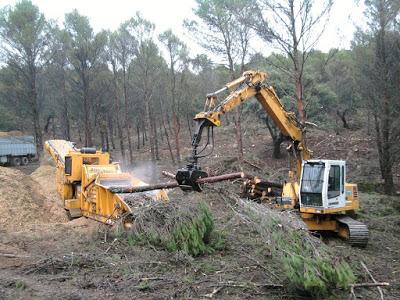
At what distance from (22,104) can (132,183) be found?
27875 millimetres

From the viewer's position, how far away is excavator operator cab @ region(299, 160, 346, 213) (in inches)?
415

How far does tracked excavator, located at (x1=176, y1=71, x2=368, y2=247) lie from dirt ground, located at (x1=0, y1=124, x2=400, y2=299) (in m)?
0.50

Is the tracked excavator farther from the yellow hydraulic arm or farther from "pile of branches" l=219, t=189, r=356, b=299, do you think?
"pile of branches" l=219, t=189, r=356, b=299

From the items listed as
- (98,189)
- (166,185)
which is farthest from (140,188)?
(98,189)

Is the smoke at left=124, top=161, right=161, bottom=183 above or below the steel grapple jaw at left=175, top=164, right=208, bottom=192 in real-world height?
below

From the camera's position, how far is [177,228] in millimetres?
7734

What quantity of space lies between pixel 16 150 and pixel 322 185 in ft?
93.2

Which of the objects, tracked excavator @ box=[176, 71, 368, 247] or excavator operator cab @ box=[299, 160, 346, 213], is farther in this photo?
excavator operator cab @ box=[299, 160, 346, 213]

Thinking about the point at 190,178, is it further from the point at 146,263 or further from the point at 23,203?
the point at 23,203

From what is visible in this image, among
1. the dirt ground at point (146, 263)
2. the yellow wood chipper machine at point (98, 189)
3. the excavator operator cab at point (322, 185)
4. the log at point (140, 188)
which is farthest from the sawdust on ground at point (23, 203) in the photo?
the excavator operator cab at point (322, 185)

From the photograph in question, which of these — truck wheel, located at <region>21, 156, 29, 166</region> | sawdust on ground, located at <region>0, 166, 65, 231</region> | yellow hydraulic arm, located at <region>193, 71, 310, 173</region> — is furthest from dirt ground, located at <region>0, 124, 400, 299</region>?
truck wheel, located at <region>21, 156, 29, 166</region>

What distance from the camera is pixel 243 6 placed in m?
18.8

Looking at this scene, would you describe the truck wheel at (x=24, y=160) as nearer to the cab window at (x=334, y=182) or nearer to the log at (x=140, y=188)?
the log at (x=140, y=188)

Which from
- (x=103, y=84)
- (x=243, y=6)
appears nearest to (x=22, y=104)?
(x=103, y=84)
